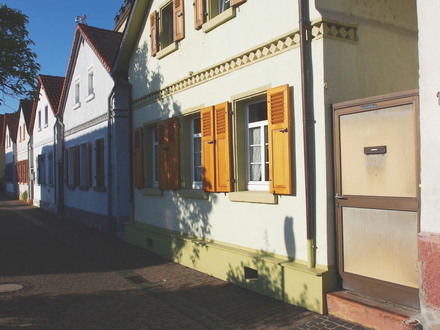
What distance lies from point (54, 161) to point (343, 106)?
19.4 meters

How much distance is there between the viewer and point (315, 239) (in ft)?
20.4

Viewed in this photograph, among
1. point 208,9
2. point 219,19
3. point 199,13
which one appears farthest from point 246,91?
point 199,13

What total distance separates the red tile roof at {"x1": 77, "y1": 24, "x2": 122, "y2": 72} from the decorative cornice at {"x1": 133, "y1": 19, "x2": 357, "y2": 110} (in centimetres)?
579

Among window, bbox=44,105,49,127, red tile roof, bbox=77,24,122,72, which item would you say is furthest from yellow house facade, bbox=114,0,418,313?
window, bbox=44,105,49,127

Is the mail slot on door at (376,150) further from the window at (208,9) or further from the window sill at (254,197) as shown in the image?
the window at (208,9)

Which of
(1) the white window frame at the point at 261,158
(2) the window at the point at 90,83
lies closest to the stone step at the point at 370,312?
(1) the white window frame at the point at 261,158

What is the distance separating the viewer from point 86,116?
16.9m

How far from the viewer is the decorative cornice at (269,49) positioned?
6156 millimetres

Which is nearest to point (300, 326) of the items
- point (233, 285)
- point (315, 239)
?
point (315, 239)

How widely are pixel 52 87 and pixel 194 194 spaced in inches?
727

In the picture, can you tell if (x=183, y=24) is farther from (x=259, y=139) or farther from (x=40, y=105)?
(x=40, y=105)

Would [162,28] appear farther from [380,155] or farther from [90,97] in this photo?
[380,155]

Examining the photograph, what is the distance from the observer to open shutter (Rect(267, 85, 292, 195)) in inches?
257

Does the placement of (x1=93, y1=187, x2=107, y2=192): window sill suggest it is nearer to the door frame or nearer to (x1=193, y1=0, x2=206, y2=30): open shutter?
(x1=193, y1=0, x2=206, y2=30): open shutter
